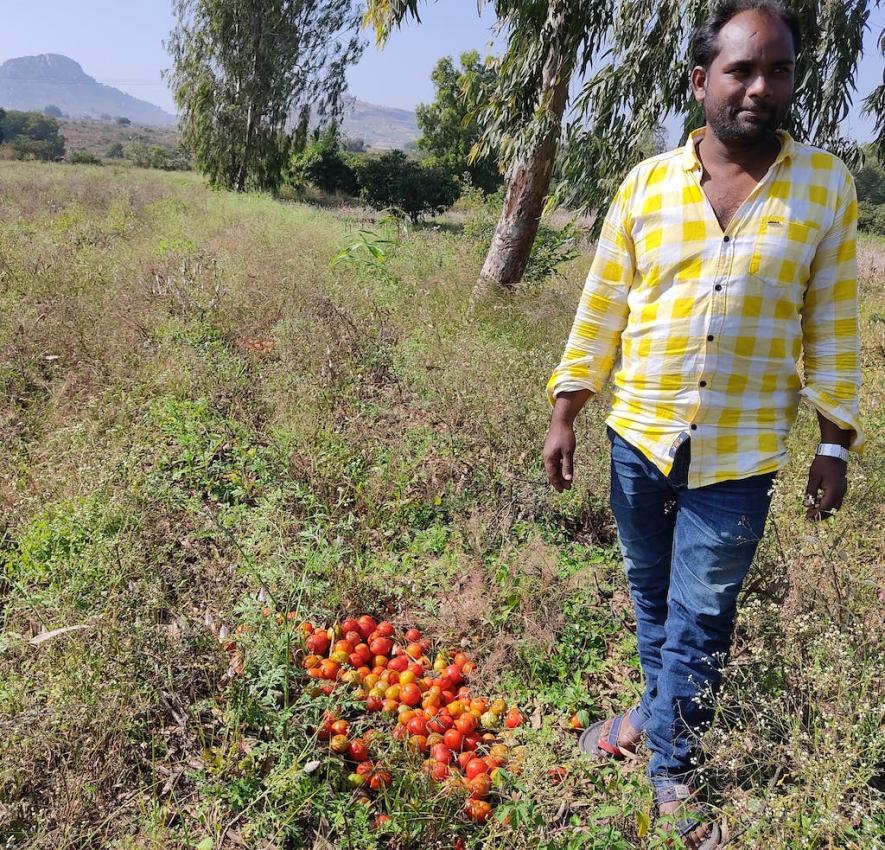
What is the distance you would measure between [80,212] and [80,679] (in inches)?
453

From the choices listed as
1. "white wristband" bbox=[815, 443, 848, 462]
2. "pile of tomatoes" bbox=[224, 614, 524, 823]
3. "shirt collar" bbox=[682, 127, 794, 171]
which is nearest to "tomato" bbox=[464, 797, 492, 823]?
"pile of tomatoes" bbox=[224, 614, 524, 823]

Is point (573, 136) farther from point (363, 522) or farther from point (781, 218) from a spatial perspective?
point (781, 218)

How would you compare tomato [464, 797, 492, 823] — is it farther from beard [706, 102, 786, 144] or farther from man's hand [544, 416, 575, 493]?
beard [706, 102, 786, 144]

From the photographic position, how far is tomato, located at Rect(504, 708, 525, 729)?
233 cm

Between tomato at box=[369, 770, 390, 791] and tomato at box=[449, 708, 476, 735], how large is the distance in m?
0.33

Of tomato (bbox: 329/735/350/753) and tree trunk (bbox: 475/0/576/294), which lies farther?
tree trunk (bbox: 475/0/576/294)

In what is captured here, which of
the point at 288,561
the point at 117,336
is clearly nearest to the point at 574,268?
the point at 117,336

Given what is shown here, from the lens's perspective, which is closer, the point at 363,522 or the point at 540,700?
the point at 540,700

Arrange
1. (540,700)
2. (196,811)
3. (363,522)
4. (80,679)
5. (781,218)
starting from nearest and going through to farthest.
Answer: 1. (781,218)
2. (196,811)
3. (80,679)
4. (540,700)
5. (363,522)

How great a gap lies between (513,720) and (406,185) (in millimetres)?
28662

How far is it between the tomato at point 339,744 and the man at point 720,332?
3.21 ft

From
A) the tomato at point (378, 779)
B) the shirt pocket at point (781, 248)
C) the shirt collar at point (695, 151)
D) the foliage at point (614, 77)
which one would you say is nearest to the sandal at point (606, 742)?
the tomato at point (378, 779)

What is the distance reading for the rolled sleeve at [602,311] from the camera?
182cm

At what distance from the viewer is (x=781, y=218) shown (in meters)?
1.54
